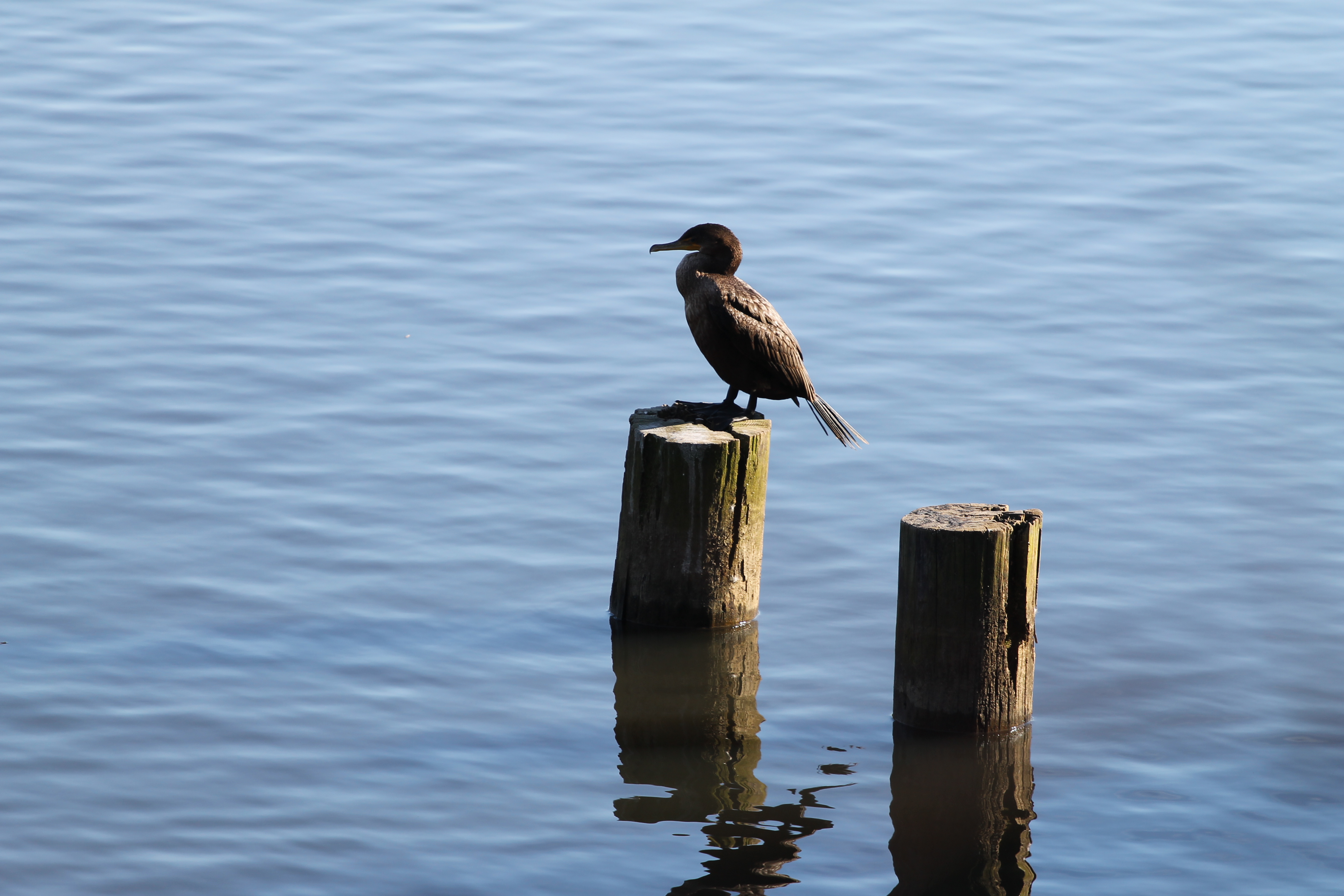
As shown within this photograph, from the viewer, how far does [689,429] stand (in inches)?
289

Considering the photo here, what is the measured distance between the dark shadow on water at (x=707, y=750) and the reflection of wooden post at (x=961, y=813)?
1.12 feet

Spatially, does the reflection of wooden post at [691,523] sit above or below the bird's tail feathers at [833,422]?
below

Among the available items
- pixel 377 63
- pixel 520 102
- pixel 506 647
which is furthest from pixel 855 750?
pixel 377 63

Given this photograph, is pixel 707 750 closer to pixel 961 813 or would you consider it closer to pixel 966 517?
pixel 961 813

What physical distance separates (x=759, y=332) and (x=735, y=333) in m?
0.11

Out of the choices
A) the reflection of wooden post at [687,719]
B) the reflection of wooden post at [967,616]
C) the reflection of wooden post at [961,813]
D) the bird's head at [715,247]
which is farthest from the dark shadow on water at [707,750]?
the bird's head at [715,247]

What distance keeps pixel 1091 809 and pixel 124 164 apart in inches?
421

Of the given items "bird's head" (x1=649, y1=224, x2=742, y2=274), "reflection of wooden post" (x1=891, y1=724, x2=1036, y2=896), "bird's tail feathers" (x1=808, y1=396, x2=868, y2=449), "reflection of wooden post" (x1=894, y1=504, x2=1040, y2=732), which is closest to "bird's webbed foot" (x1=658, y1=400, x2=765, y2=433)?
"bird's tail feathers" (x1=808, y1=396, x2=868, y2=449)

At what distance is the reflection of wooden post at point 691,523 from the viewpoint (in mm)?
7234

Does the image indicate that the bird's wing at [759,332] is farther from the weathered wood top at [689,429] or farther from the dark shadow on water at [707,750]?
the dark shadow on water at [707,750]

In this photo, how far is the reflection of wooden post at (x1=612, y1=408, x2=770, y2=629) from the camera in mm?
7234

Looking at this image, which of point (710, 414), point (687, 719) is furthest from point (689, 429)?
point (687, 719)

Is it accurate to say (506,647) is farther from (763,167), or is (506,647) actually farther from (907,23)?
(907,23)

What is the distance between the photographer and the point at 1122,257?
1290 cm
